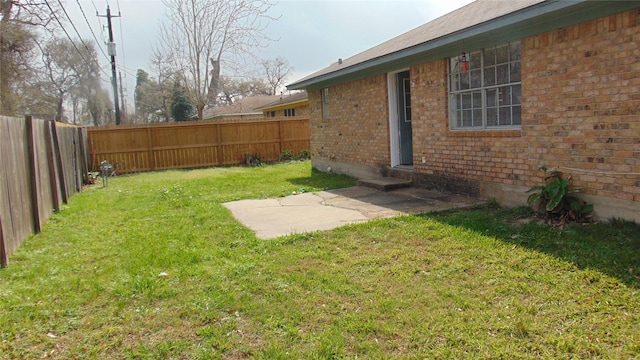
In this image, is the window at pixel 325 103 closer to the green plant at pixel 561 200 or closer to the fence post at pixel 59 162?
the fence post at pixel 59 162

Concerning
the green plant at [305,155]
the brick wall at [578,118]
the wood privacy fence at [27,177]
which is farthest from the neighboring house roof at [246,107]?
the brick wall at [578,118]

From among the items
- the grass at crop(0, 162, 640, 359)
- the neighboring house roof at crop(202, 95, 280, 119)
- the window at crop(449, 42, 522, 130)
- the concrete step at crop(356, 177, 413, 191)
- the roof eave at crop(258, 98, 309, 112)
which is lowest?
the grass at crop(0, 162, 640, 359)

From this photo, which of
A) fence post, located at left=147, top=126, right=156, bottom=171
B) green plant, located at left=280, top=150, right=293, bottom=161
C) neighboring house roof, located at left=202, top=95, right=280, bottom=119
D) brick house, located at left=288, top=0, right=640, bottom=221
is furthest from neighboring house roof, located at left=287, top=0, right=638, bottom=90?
neighboring house roof, located at left=202, top=95, right=280, bottom=119

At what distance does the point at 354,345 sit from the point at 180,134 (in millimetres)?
16321

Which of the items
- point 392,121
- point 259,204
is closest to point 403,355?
point 259,204

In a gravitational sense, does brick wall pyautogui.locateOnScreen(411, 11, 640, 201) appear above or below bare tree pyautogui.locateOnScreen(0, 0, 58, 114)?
below

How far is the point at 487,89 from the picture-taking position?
Result: 23.9ft

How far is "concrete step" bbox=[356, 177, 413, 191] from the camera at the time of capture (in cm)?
916

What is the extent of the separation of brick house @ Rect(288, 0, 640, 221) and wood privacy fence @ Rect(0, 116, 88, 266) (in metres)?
6.49

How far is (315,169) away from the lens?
1419cm

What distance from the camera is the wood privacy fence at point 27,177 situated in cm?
555

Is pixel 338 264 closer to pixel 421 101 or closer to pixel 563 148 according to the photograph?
pixel 563 148

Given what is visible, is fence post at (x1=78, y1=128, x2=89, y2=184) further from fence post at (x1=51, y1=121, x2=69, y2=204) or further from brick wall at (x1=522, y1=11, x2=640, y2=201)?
brick wall at (x1=522, y1=11, x2=640, y2=201)

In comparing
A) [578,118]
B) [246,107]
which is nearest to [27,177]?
[578,118]
